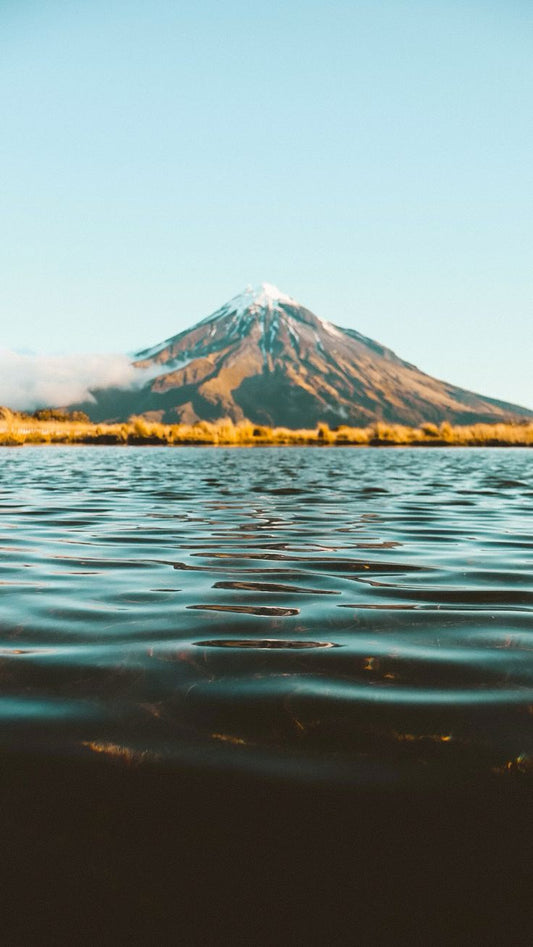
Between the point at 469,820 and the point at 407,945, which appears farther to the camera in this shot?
the point at 469,820

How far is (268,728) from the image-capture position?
2.42m

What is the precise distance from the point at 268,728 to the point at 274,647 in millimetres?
924

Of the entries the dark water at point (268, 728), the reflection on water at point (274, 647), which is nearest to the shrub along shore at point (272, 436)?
the reflection on water at point (274, 647)

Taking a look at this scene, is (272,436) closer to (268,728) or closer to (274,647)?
(274,647)

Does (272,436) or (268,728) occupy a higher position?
(268,728)

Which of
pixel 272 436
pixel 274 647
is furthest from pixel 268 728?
pixel 272 436

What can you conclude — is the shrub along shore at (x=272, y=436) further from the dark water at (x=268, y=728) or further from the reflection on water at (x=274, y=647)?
the dark water at (x=268, y=728)

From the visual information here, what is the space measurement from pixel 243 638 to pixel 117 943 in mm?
2046

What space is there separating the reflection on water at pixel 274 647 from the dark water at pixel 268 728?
0.01 metres

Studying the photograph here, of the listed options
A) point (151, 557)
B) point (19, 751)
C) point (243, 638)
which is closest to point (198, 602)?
point (243, 638)

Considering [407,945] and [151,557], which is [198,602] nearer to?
[151,557]

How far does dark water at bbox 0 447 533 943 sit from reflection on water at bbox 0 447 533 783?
0.04 feet

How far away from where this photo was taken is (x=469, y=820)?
1.87 meters

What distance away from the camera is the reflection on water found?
Result: 2.30 metres
